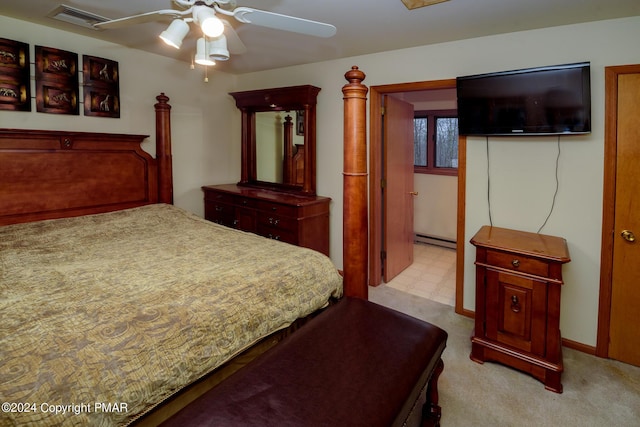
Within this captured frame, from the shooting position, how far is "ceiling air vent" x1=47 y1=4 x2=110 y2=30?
97.8 inches

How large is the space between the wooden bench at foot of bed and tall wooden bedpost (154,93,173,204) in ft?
8.45

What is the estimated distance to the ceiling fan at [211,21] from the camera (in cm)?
168

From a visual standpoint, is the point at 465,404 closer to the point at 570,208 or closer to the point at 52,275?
the point at 570,208

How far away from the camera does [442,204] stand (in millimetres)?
5297

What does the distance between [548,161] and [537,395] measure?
1.57 m

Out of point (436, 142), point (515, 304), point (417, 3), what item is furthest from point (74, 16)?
point (436, 142)

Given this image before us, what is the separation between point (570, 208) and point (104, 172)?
3.76 meters

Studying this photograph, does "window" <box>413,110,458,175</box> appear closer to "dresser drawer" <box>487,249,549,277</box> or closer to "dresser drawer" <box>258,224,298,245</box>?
"dresser drawer" <box>258,224,298,245</box>

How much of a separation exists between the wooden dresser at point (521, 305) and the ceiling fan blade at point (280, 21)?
64.8 inches

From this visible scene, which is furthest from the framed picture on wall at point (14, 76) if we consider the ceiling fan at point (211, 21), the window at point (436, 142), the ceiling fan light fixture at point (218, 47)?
the window at point (436, 142)

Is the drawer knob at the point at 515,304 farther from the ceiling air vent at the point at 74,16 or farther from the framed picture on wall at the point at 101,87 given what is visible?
the framed picture on wall at the point at 101,87

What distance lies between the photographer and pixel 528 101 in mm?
2500

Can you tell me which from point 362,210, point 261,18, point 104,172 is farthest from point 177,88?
point 362,210

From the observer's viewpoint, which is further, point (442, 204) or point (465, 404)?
point (442, 204)
